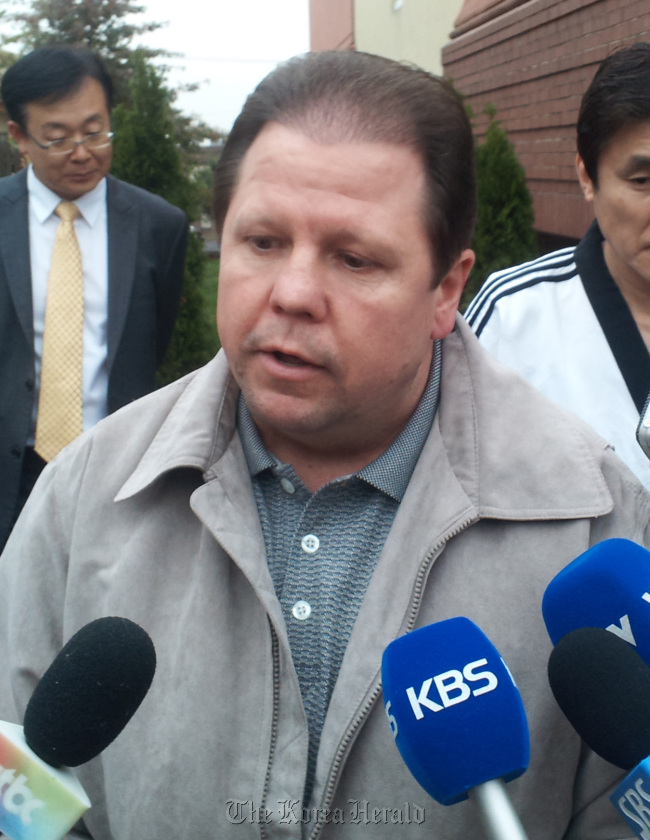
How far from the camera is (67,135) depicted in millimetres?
3791

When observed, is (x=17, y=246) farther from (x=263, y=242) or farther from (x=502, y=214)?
(x=502, y=214)

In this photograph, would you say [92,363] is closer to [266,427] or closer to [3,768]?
[266,427]

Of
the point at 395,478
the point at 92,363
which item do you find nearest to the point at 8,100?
the point at 92,363

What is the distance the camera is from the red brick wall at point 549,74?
16.6ft

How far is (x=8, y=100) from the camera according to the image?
3877 mm

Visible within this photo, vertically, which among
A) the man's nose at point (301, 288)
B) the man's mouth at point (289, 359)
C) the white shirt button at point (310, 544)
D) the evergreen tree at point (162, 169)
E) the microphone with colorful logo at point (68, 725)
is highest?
the man's nose at point (301, 288)

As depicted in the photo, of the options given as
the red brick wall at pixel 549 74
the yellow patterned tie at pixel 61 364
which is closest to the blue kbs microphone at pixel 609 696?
the yellow patterned tie at pixel 61 364

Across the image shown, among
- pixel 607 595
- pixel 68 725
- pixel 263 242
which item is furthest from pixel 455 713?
pixel 263 242

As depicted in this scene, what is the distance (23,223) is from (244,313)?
2470 mm

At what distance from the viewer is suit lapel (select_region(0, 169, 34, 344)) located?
363cm

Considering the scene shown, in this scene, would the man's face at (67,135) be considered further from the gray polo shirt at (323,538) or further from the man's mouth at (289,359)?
the man's mouth at (289,359)

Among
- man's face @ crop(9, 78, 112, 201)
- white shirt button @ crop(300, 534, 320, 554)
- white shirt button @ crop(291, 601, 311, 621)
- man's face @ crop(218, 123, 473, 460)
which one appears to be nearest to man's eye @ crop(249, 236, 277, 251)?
man's face @ crop(218, 123, 473, 460)

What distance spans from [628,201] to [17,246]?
2.36m

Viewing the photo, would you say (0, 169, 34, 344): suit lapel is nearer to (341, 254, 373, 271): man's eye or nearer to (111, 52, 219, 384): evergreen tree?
(341, 254, 373, 271): man's eye
